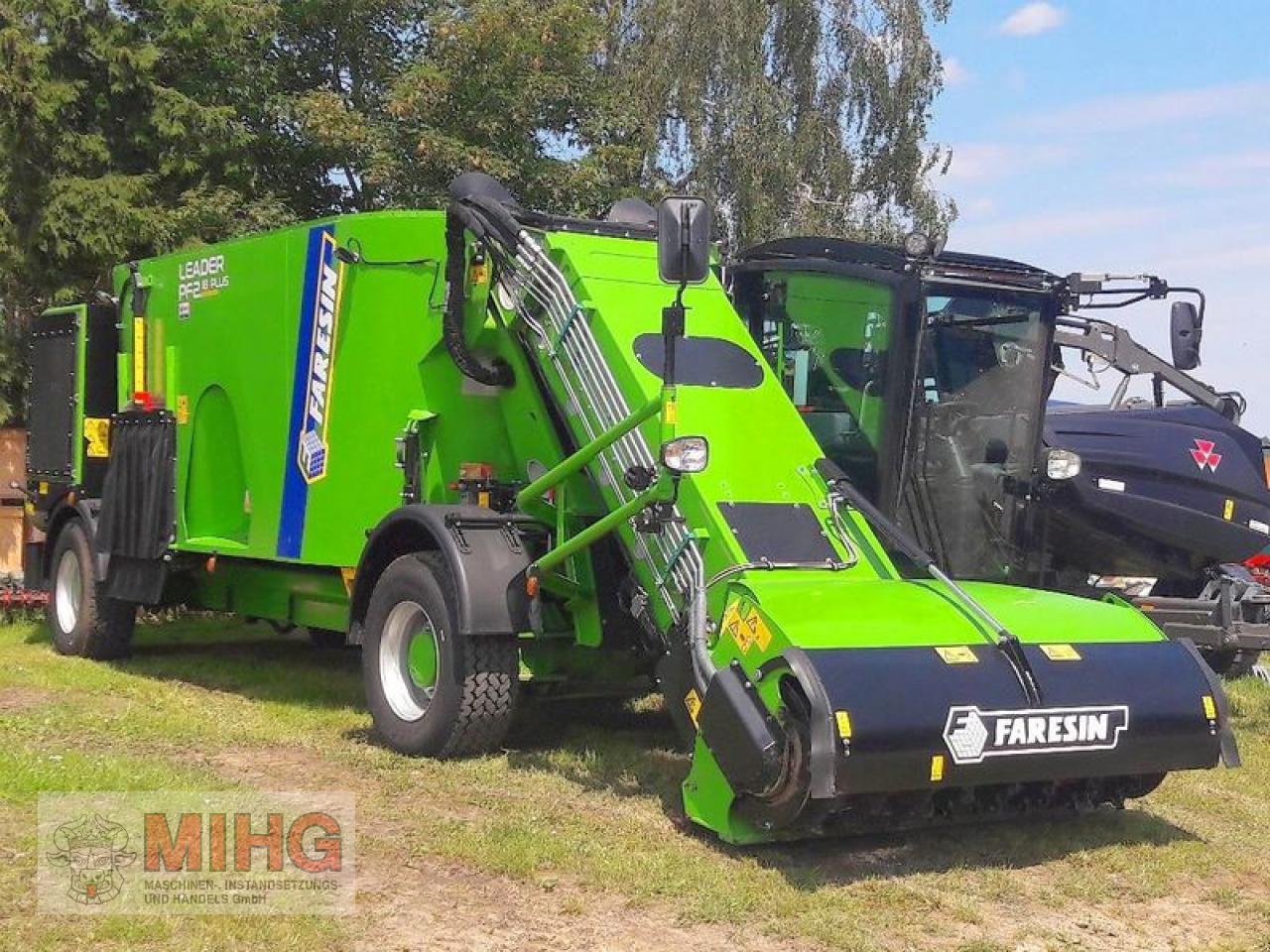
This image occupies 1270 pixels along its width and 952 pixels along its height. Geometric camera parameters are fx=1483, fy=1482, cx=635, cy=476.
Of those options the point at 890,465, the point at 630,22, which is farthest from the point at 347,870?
the point at 630,22

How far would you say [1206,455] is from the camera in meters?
8.64

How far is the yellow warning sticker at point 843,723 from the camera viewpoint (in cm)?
505

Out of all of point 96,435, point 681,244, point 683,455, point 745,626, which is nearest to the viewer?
point 745,626

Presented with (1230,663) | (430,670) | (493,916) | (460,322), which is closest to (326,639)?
(430,670)

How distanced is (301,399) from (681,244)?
11.1 ft

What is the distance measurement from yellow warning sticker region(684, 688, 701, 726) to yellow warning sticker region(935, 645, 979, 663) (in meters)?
0.93

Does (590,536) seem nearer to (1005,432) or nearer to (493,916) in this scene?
(493,916)

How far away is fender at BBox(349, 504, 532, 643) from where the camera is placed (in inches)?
262

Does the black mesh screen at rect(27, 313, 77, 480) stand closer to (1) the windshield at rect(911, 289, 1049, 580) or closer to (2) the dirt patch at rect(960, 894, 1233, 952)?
(1) the windshield at rect(911, 289, 1049, 580)

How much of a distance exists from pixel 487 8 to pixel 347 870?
13.4 metres

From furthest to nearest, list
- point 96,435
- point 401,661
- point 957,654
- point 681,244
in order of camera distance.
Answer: point 96,435
point 401,661
point 681,244
point 957,654

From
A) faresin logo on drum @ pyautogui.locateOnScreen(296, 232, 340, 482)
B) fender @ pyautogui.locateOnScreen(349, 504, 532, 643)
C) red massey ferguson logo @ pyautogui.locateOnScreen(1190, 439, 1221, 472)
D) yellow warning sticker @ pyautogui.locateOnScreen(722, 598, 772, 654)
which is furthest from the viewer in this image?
red massey ferguson logo @ pyautogui.locateOnScreen(1190, 439, 1221, 472)

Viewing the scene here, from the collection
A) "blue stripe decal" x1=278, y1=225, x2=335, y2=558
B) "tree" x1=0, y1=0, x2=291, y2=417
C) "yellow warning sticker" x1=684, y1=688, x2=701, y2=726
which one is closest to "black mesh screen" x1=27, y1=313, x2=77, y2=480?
"blue stripe decal" x1=278, y1=225, x2=335, y2=558

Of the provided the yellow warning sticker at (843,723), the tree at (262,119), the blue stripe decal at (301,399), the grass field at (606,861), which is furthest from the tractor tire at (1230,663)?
the tree at (262,119)
